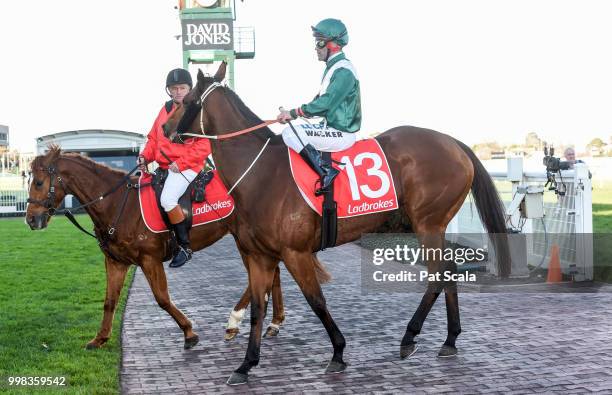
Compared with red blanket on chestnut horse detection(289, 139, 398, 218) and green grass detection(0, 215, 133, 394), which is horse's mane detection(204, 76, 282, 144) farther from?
green grass detection(0, 215, 133, 394)

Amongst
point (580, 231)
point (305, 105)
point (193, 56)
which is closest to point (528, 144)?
point (193, 56)

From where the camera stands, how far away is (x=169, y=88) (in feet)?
21.0

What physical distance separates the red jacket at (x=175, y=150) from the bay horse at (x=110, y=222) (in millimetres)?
336

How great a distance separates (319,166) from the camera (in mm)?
5211

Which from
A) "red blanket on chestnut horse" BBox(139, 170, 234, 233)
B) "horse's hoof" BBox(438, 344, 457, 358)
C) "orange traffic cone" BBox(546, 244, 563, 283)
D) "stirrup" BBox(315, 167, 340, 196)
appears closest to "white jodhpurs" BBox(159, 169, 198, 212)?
"red blanket on chestnut horse" BBox(139, 170, 234, 233)

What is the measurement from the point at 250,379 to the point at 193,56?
1092 inches

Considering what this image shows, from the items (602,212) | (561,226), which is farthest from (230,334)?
(602,212)

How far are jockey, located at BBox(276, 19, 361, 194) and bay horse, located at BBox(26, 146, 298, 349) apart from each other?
55.1 inches

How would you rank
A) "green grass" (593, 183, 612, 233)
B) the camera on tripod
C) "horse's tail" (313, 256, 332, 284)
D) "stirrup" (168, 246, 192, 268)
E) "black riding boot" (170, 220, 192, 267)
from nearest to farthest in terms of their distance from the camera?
"black riding boot" (170, 220, 192, 267) < "stirrup" (168, 246, 192, 268) < "horse's tail" (313, 256, 332, 284) < the camera on tripod < "green grass" (593, 183, 612, 233)

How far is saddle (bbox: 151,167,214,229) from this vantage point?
621 centimetres

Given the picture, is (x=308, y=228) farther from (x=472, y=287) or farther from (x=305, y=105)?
(x=472, y=287)

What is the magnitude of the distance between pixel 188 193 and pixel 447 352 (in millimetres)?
2663
